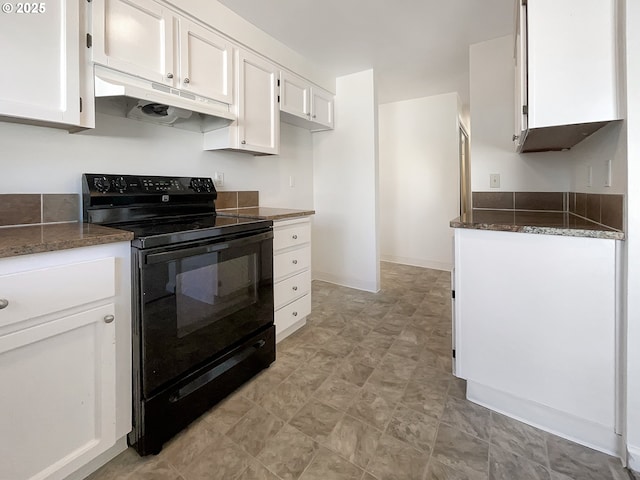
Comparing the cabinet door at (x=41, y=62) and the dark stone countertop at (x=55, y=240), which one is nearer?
the dark stone countertop at (x=55, y=240)

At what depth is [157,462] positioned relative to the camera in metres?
1.23

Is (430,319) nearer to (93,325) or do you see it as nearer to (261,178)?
(261,178)

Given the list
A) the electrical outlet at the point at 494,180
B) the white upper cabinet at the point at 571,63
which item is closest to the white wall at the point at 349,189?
the electrical outlet at the point at 494,180

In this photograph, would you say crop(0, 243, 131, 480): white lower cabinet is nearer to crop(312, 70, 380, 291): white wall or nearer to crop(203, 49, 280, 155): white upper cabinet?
crop(203, 49, 280, 155): white upper cabinet

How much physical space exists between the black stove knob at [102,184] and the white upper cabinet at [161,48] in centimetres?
56

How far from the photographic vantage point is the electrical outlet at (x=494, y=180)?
8.30 ft

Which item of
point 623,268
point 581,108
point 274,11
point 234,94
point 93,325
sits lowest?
point 93,325

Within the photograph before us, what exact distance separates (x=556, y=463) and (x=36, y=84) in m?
2.59

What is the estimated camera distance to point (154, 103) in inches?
63.3

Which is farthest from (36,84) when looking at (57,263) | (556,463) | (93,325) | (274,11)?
(556,463)

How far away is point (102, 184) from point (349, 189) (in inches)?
92.7

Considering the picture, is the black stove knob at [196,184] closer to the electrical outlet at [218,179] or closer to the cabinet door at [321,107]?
the electrical outlet at [218,179]

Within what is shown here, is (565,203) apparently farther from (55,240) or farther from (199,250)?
(55,240)

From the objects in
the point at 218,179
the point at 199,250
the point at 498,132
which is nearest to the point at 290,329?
the point at 199,250
